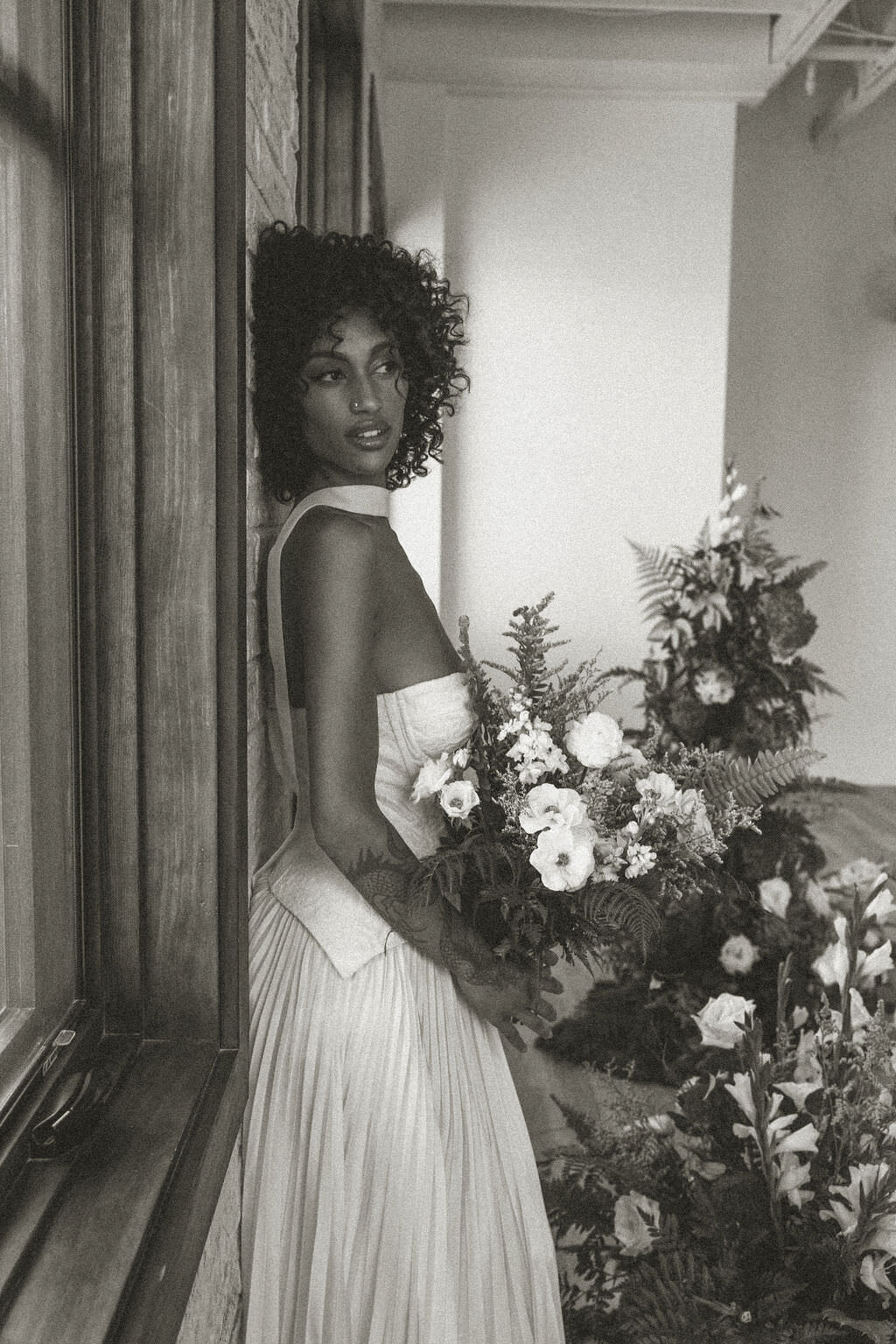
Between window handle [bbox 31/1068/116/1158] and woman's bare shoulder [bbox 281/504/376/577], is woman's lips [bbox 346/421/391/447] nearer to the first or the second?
woman's bare shoulder [bbox 281/504/376/577]

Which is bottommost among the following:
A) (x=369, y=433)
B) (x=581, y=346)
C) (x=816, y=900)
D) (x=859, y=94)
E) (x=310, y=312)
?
(x=816, y=900)

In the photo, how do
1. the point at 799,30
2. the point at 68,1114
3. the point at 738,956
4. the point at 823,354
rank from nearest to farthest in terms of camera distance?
the point at 68,1114 → the point at 738,956 → the point at 799,30 → the point at 823,354

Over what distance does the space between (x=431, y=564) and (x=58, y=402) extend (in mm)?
4013

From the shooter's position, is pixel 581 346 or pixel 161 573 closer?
pixel 161 573

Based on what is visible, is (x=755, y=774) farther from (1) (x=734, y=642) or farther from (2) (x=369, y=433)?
→ (1) (x=734, y=642)

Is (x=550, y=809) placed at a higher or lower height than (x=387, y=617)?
lower

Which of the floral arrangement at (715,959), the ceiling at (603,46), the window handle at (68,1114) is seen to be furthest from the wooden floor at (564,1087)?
the ceiling at (603,46)

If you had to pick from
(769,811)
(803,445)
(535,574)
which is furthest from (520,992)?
(803,445)

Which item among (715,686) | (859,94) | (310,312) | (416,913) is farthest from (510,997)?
(859,94)

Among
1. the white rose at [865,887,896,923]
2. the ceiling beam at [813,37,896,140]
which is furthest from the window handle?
the ceiling beam at [813,37,896,140]

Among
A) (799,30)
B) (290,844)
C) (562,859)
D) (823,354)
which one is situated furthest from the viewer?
(823,354)

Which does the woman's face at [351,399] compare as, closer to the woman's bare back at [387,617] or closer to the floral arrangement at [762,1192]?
the woman's bare back at [387,617]

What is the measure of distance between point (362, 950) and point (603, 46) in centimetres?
452

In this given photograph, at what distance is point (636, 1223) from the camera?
4.85 ft
